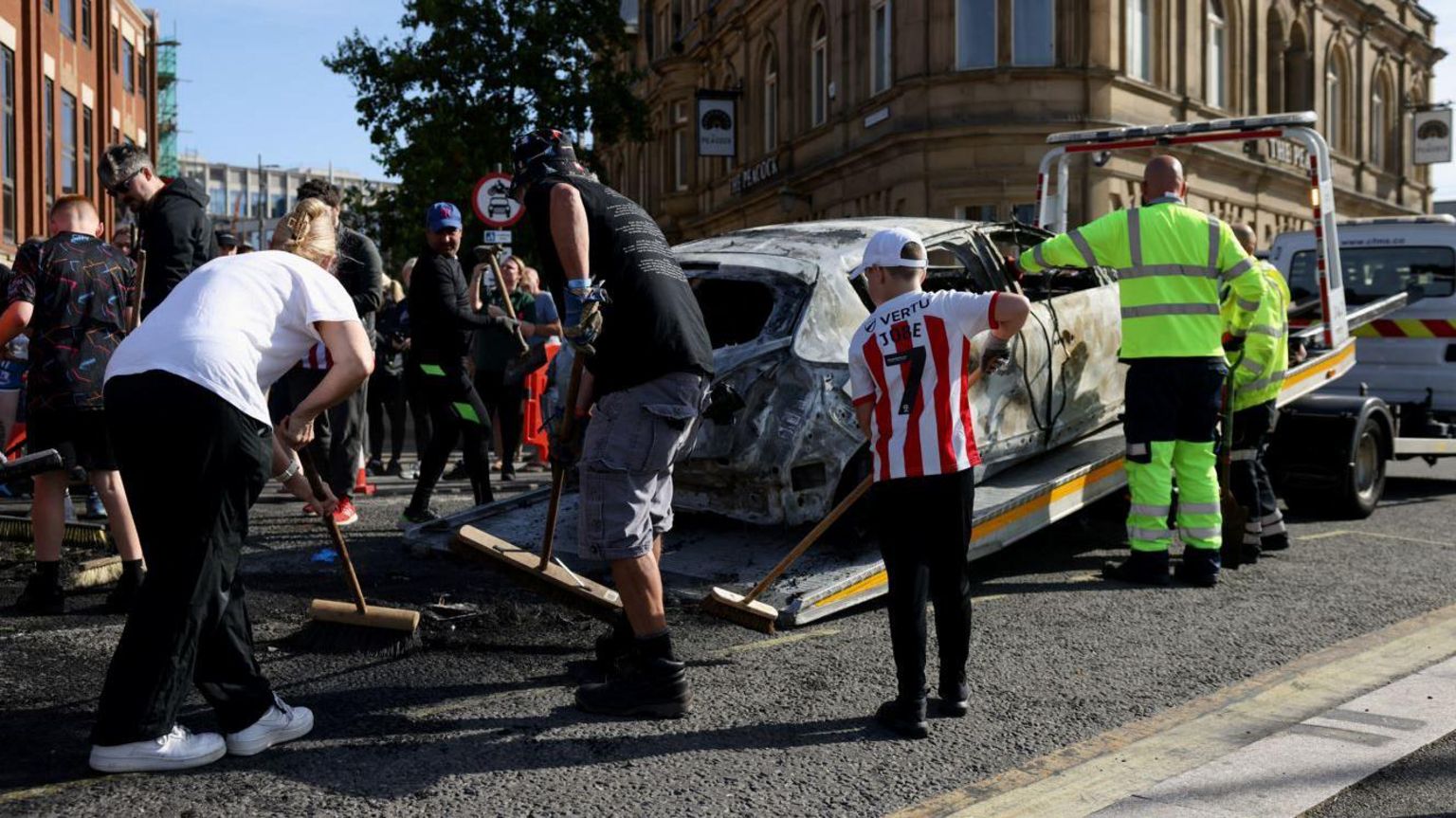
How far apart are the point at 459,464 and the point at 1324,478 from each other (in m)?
6.76

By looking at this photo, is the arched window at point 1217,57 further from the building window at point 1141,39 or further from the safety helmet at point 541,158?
the safety helmet at point 541,158

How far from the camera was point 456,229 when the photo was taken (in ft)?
26.3

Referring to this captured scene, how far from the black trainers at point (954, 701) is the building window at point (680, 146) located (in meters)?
36.4

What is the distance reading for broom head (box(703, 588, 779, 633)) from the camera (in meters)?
4.97

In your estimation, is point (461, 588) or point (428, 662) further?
point (461, 588)

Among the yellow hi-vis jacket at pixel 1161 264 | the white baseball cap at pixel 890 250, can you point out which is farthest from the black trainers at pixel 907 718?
the yellow hi-vis jacket at pixel 1161 264

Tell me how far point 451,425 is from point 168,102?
68797 millimetres

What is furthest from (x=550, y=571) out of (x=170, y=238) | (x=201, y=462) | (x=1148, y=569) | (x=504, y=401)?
(x=504, y=401)

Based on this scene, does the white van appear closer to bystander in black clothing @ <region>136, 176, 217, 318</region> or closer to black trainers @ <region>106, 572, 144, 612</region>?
bystander in black clothing @ <region>136, 176, 217, 318</region>

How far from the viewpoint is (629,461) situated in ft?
14.2

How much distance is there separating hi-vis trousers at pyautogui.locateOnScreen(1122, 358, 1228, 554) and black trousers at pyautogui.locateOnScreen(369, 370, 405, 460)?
6.90 meters

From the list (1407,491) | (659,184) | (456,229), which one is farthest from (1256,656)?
(659,184)

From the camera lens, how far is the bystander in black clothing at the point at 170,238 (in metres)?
6.26

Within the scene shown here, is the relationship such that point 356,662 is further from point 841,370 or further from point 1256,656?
point 1256,656
